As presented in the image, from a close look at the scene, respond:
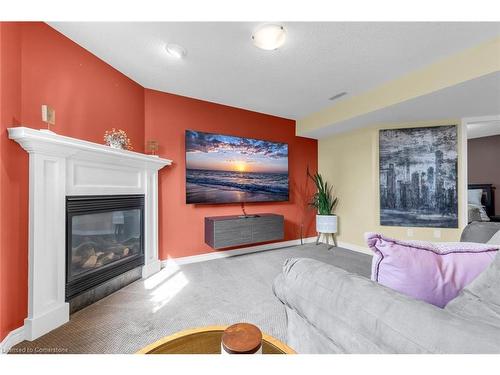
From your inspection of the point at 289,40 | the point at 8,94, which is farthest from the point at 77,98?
the point at 289,40

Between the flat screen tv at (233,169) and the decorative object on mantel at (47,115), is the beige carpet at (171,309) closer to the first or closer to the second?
the flat screen tv at (233,169)

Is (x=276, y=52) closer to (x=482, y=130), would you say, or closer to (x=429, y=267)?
(x=429, y=267)

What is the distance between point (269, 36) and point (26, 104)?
188 cm

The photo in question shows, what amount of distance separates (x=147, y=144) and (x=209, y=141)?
81cm

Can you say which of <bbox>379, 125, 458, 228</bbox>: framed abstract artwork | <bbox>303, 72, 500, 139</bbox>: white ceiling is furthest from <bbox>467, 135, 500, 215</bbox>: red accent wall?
<bbox>379, 125, 458, 228</bbox>: framed abstract artwork

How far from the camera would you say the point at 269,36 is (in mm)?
1767

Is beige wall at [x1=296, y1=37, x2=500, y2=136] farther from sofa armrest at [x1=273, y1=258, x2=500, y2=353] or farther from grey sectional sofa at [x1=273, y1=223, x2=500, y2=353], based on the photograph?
sofa armrest at [x1=273, y1=258, x2=500, y2=353]

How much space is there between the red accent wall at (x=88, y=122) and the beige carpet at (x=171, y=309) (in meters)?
0.37

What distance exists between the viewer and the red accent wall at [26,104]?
143 cm

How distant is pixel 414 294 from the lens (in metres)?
0.75

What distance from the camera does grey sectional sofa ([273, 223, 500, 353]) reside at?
512 millimetres

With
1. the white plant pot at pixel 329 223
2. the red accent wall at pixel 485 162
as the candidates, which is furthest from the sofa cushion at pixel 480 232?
the red accent wall at pixel 485 162
